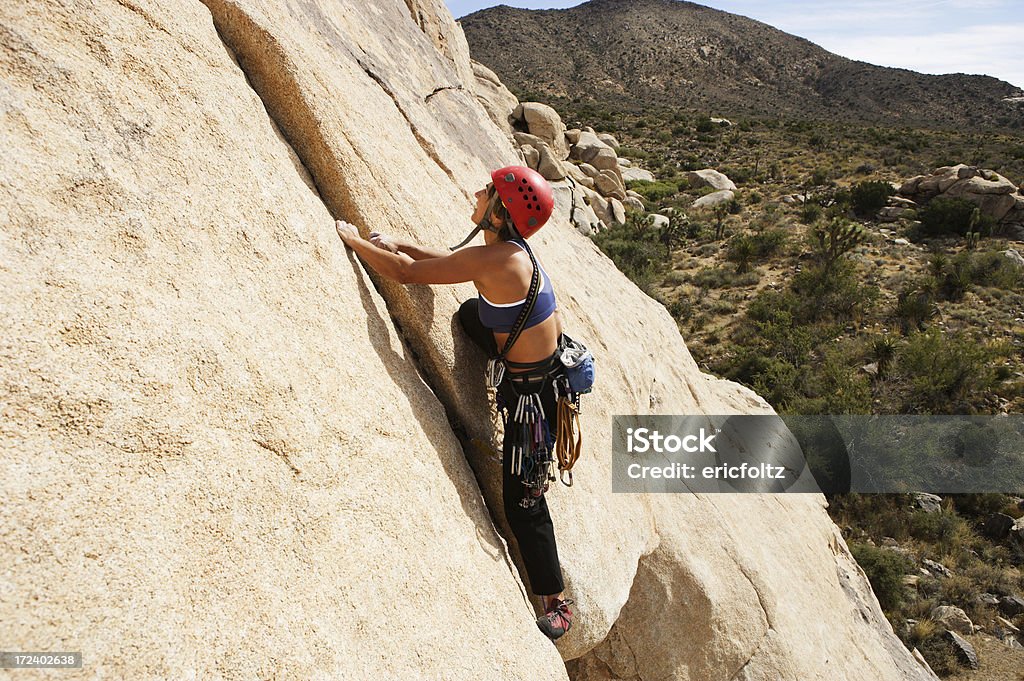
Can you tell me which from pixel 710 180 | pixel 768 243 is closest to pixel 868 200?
pixel 710 180

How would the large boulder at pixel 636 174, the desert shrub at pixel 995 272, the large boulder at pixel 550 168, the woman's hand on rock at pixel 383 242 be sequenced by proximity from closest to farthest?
the woman's hand on rock at pixel 383 242, the desert shrub at pixel 995 272, the large boulder at pixel 550 168, the large boulder at pixel 636 174

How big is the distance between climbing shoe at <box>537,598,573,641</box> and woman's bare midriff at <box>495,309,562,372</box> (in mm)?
1410

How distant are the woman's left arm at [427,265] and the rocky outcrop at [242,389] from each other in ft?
0.53

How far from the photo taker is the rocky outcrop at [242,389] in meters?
1.84

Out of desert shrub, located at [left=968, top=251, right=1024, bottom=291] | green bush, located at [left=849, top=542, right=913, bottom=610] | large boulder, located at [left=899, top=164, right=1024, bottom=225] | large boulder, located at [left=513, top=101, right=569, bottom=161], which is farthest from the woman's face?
large boulder, located at [left=899, top=164, right=1024, bottom=225]

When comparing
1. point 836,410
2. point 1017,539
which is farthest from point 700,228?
point 1017,539

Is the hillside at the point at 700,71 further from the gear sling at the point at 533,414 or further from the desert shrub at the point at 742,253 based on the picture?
the gear sling at the point at 533,414

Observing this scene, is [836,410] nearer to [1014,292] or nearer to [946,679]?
[946,679]

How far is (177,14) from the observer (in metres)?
3.04

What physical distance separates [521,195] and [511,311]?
616mm

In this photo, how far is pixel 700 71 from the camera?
78.1 meters

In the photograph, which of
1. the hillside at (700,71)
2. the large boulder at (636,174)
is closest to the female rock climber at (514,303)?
the large boulder at (636,174)

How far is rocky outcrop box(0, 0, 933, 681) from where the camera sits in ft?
6.03
